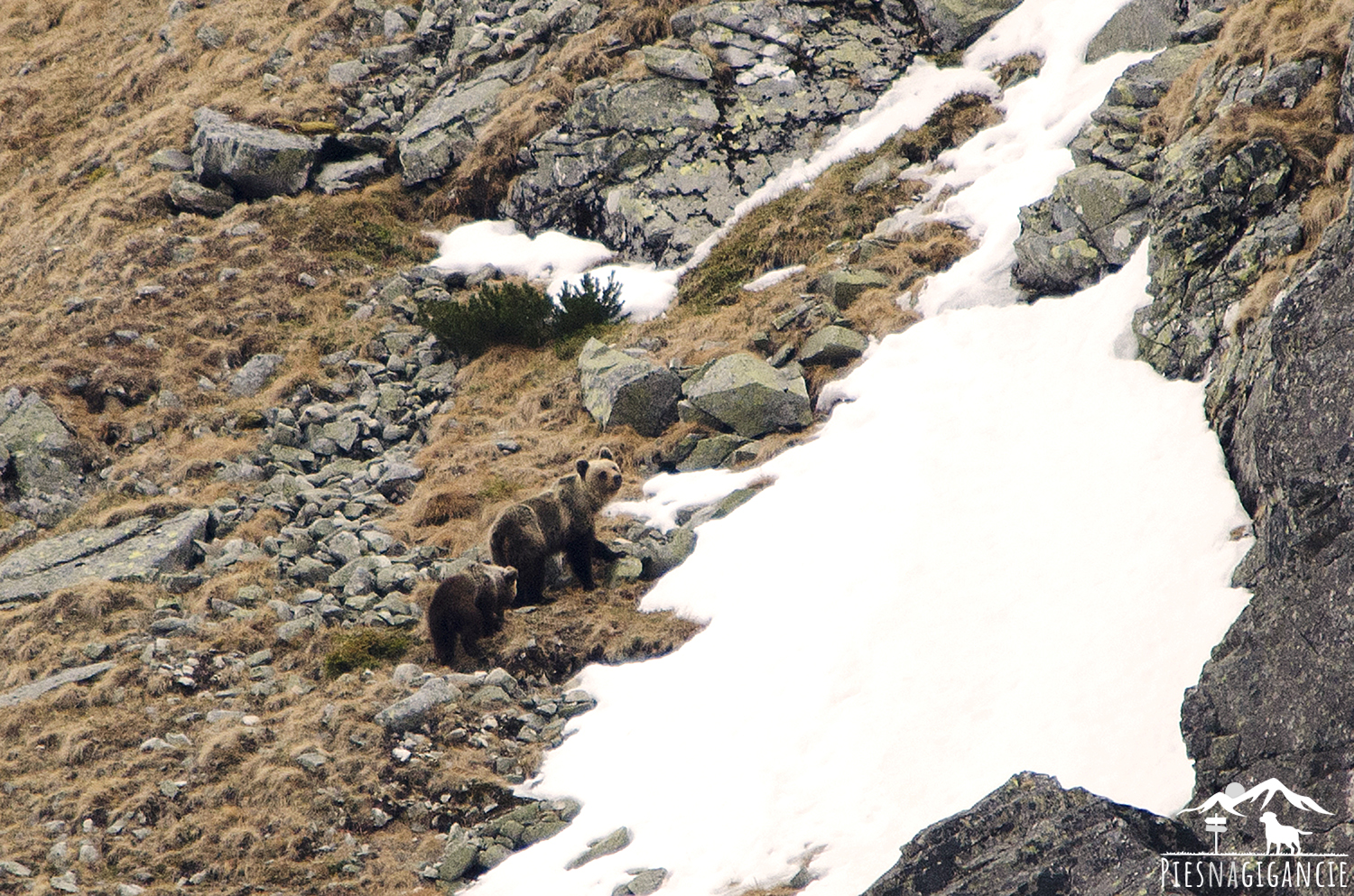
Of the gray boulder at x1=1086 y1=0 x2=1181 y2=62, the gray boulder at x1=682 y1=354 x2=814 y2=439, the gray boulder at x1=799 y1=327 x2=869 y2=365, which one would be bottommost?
the gray boulder at x1=682 y1=354 x2=814 y2=439

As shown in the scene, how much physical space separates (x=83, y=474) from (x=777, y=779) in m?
10.7

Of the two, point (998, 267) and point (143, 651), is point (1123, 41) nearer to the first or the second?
point (998, 267)

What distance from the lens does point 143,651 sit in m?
9.61

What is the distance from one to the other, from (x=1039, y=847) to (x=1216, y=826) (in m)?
0.87

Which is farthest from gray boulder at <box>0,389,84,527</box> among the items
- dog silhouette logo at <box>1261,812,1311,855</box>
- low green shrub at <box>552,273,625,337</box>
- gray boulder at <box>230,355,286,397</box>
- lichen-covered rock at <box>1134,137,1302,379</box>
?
dog silhouette logo at <box>1261,812,1311,855</box>

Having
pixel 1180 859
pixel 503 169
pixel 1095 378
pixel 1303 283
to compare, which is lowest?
pixel 1180 859

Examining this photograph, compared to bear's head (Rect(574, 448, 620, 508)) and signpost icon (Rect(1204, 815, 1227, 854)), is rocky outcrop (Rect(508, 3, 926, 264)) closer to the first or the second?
bear's head (Rect(574, 448, 620, 508))

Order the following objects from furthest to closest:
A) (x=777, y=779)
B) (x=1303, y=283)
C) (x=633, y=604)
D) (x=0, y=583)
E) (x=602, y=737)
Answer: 1. (x=0, y=583)
2. (x=633, y=604)
3. (x=602, y=737)
4. (x=777, y=779)
5. (x=1303, y=283)

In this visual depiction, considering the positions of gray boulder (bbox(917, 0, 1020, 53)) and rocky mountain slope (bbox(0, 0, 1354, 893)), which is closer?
rocky mountain slope (bbox(0, 0, 1354, 893))

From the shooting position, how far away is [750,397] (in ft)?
39.5

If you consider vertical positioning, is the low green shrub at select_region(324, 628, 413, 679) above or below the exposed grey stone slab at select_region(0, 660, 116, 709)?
below

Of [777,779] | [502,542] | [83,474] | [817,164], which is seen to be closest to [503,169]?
[817,164]

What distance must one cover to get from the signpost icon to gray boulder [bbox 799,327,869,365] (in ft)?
26.2

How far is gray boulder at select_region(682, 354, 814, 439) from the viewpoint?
39.0 ft
